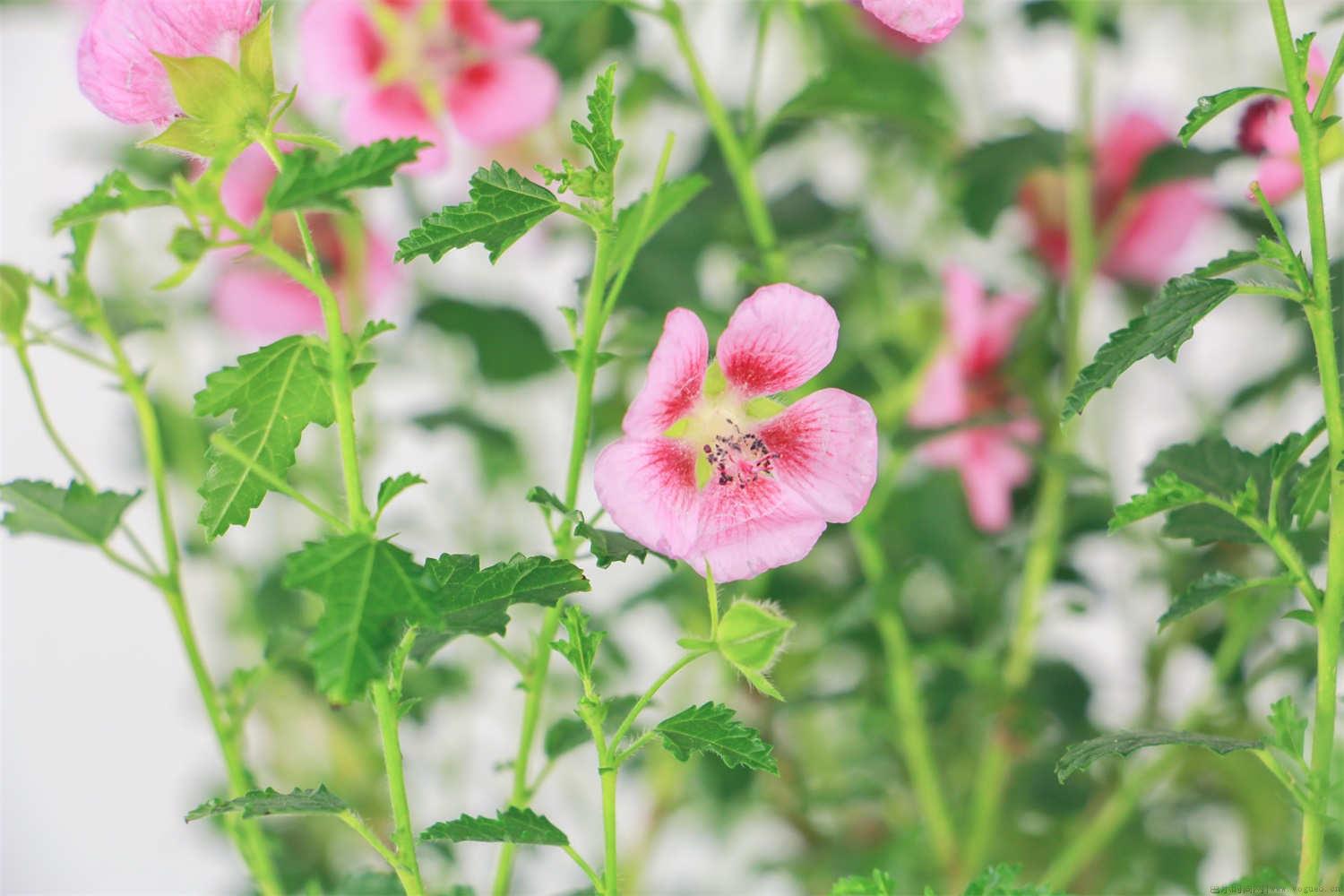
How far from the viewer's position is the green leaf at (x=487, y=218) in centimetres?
37

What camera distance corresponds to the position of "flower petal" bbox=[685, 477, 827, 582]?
1.34ft

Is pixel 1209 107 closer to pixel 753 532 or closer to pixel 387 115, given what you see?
pixel 753 532

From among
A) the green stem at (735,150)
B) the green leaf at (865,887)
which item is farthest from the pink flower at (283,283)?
the green leaf at (865,887)

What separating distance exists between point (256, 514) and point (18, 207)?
0.71 meters

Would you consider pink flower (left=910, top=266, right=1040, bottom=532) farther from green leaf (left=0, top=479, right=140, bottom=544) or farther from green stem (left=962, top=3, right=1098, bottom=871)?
green leaf (left=0, top=479, right=140, bottom=544)

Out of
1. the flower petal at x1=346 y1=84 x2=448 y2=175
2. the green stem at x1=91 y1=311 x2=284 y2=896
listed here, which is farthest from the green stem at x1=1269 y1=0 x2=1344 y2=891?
the flower petal at x1=346 y1=84 x2=448 y2=175

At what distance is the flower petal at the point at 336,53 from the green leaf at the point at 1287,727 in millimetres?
567

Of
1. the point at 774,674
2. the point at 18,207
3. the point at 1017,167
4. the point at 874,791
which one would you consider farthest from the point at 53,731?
the point at 1017,167

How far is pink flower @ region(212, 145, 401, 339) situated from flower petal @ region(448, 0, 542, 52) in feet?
0.51

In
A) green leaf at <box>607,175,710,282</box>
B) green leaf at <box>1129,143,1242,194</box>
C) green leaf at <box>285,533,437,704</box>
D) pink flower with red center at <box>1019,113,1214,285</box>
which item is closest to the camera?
green leaf at <box>285,533,437,704</box>

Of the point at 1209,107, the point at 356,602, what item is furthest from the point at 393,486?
the point at 1209,107

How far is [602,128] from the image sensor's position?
37 centimetres

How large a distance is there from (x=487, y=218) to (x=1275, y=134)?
1.04ft

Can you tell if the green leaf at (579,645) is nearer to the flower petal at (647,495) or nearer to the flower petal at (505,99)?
the flower petal at (647,495)
